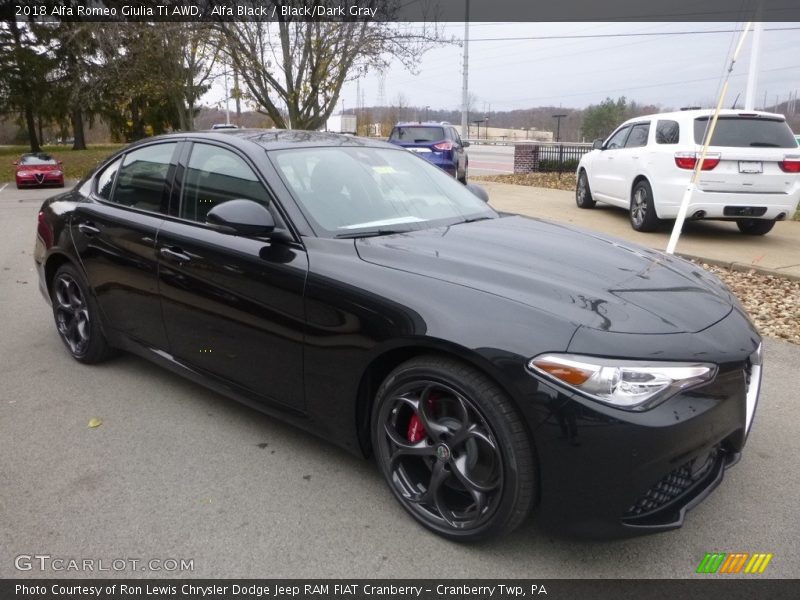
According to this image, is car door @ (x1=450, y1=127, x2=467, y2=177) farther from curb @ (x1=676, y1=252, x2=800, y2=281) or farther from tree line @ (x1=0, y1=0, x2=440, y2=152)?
curb @ (x1=676, y1=252, x2=800, y2=281)

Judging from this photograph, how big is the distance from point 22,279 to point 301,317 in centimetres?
605

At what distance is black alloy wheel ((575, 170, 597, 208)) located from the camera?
1226cm

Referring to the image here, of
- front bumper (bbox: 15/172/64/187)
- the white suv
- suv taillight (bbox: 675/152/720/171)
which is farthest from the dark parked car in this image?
front bumper (bbox: 15/172/64/187)

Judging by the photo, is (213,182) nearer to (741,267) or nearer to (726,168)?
(741,267)

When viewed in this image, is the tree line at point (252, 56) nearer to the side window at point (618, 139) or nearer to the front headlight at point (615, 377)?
the side window at point (618, 139)

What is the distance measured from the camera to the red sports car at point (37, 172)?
878 inches

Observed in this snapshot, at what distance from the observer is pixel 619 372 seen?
2105 millimetres

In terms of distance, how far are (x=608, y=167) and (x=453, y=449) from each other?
30.8 ft

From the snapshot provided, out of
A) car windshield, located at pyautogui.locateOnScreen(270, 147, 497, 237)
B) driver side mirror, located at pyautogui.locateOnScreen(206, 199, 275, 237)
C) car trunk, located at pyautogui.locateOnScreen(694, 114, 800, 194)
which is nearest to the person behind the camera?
driver side mirror, located at pyautogui.locateOnScreen(206, 199, 275, 237)

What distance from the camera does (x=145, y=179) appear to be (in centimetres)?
388

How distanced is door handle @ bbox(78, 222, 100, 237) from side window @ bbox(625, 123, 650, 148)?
8.03 meters

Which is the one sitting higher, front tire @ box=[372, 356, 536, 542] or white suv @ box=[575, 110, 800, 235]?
white suv @ box=[575, 110, 800, 235]

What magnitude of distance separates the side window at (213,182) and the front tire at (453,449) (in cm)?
126

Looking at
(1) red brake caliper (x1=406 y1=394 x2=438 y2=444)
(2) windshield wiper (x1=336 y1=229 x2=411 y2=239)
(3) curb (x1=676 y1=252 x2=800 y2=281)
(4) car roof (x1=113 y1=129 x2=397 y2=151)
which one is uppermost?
(4) car roof (x1=113 y1=129 x2=397 y2=151)
